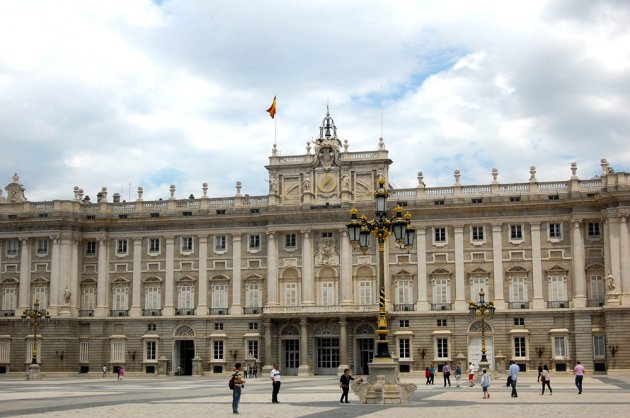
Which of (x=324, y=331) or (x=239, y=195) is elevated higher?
(x=239, y=195)

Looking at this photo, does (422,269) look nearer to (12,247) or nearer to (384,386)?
(12,247)

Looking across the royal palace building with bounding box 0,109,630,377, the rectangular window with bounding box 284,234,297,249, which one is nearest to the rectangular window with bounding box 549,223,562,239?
the royal palace building with bounding box 0,109,630,377

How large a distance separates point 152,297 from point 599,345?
37.6 m

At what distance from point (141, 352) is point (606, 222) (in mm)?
40248

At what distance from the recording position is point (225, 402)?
3656cm

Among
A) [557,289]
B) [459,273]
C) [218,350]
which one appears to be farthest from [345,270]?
[557,289]

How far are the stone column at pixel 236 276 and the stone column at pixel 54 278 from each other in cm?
1543

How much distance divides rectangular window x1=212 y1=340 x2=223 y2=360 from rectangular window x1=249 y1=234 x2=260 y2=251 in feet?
27.7

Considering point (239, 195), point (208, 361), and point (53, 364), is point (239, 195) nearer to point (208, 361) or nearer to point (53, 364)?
point (208, 361)

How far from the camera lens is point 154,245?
79.8 metres

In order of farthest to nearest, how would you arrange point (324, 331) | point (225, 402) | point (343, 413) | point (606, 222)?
1. point (324, 331)
2. point (606, 222)
3. point (225, 402)
4. point (343, 413)

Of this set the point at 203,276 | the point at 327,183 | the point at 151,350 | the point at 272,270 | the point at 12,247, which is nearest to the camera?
the point at 272,270

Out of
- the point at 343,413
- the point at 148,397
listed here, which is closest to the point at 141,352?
the point at 148,397

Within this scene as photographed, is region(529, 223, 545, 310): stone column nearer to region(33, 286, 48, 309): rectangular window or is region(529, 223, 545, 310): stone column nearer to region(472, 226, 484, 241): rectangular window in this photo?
region(472, 226, 484, 241): rectangular window
